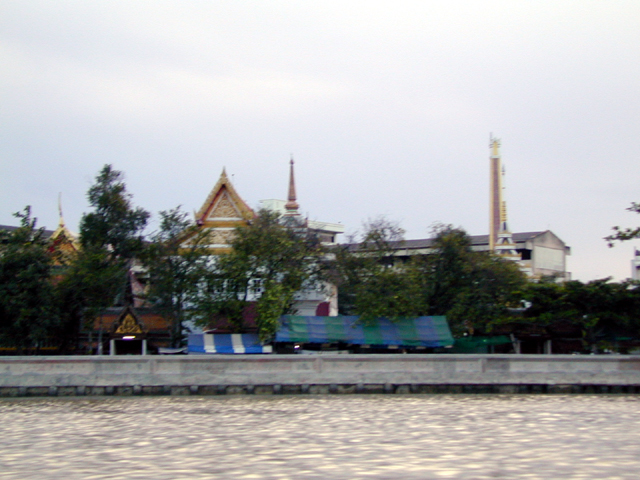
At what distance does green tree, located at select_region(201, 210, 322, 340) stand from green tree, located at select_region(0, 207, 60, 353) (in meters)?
5.42

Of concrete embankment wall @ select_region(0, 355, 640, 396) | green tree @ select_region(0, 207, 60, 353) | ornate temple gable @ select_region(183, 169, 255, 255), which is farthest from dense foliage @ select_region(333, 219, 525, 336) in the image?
green tree @ select_region(0, 207, 60, 353)

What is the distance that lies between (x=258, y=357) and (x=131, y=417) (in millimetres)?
4897

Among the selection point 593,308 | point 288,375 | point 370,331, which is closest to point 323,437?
point 288,375

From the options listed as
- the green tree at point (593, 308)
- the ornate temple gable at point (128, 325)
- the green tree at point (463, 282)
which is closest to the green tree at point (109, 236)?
the ornate temple gable at point (128, 325)

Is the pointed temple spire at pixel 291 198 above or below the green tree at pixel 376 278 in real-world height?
above

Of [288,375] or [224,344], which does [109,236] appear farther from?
[288,375]

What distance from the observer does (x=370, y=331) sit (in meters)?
26.9

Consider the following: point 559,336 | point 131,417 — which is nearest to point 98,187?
point 131,417

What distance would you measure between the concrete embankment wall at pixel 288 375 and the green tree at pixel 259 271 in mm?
5813

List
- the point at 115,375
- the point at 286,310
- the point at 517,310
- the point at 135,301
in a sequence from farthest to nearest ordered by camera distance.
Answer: the point at 135,301, the point at 517,310, the point at 286,310, the point at 115,375

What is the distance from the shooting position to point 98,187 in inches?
1161

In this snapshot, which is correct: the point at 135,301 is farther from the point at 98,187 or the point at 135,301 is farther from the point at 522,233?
the point at 522,233

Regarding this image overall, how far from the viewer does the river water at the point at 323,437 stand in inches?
385

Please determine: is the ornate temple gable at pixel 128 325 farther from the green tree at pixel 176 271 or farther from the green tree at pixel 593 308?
the green tree at pixel 593 308
